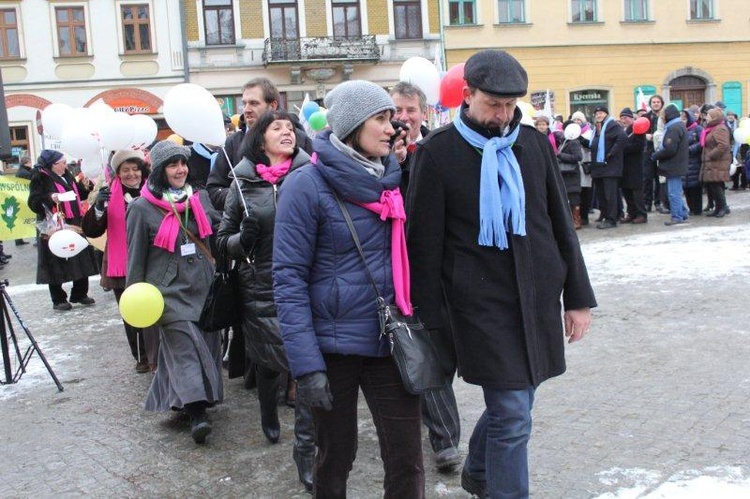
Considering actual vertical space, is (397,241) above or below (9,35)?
below

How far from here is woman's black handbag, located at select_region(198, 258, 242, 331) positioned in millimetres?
4449

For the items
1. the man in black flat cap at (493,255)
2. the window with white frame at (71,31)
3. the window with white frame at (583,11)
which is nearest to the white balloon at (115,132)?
the man in black flat cap at (493,255)

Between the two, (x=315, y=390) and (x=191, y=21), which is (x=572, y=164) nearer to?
(x=315, y=390)

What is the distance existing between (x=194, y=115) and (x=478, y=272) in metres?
2.55

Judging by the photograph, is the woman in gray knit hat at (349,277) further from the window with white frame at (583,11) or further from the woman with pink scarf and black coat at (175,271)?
the window with white frame at (583,11)

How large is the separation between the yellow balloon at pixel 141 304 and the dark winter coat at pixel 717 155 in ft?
35.5

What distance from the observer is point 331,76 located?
31.9 meters

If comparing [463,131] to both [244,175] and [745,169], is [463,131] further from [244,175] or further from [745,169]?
[745,169]

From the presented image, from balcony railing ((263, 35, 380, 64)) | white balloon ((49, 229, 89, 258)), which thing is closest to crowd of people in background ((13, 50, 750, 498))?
white balloon ((49, 229, 89, 258))

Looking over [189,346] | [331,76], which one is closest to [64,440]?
[189,346]

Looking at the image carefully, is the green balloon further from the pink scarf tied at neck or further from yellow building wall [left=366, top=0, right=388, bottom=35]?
yellow building wall [left=366, top=0, right=388, bottom=35]

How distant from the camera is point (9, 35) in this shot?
30.0m

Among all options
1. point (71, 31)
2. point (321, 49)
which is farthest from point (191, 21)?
point (321, 49)

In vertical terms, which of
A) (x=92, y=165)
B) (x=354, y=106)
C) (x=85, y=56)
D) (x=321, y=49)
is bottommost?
(x=92, y=165)
